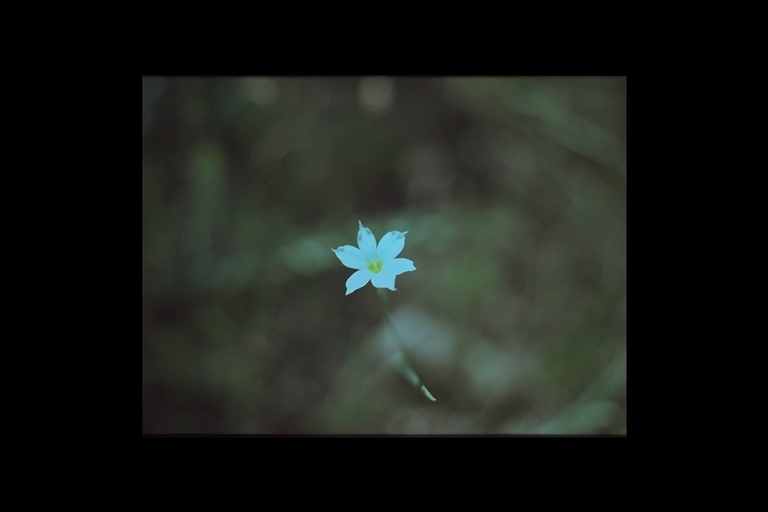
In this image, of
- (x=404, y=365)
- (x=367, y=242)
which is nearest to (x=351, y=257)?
(x=367, y=242)

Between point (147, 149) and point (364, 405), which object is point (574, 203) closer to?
point (364, 405)

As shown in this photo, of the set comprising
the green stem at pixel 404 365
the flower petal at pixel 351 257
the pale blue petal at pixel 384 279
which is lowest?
the green stem at pixel 404 365

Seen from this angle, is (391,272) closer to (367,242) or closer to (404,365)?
(367,242)

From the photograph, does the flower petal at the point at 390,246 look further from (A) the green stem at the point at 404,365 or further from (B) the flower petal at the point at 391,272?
(A) the green stem at the point at 404,365

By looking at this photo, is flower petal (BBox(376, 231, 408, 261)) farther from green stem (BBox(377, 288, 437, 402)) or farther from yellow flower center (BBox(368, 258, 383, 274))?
green stem (BBox(377, 288, 437, 402))

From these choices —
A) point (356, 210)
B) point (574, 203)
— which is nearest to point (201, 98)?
point (356, 210)

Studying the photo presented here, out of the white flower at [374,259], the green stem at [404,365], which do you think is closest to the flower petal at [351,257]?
the white flower at [374,259]
